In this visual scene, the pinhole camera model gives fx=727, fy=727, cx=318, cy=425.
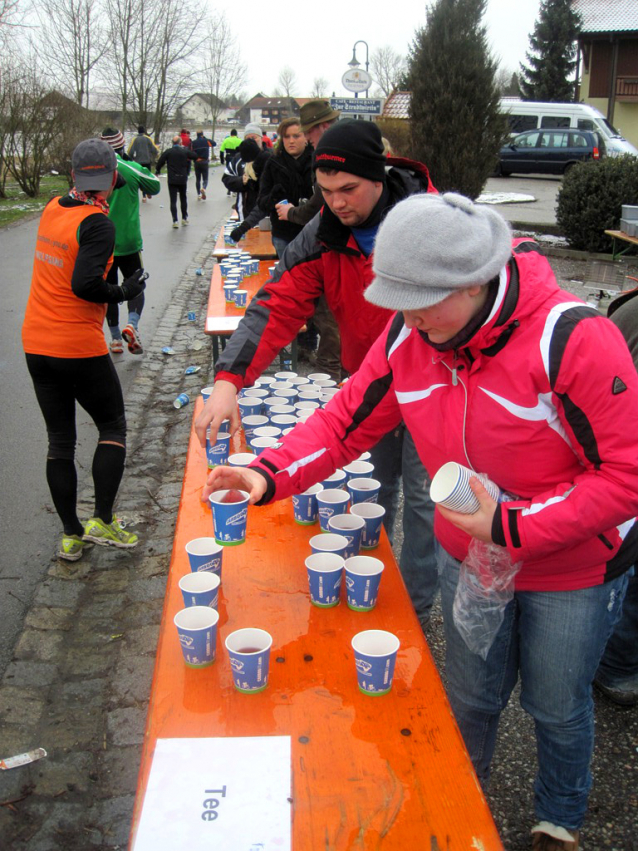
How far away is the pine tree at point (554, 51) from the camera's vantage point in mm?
41469

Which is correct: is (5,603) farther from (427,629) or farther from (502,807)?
(502,807)

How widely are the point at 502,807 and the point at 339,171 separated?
237 cm

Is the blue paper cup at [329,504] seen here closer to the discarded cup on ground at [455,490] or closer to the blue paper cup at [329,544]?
the blue paper cup at [329,544]

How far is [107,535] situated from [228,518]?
Answer: 2.06 meters

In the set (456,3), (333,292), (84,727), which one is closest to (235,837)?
(84,727)

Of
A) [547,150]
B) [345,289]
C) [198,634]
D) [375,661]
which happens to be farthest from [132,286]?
[547,150]

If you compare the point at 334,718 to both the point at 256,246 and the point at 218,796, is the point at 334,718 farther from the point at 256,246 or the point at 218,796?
the point at 256,246

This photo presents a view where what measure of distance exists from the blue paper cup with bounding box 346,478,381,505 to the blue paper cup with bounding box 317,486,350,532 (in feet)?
0.26

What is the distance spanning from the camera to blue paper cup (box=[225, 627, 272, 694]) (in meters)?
1.73

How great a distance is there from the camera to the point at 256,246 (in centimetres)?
891

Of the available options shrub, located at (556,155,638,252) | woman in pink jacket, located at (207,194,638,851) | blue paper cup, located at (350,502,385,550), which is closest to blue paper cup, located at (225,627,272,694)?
woman in pink jacket, located at (207,194,638,851)

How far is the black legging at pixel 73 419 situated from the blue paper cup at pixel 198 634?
2261 mm

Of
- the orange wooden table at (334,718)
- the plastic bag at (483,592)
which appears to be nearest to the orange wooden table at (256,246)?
the orange wooden table at (334,718)

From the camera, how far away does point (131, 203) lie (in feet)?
23.1
